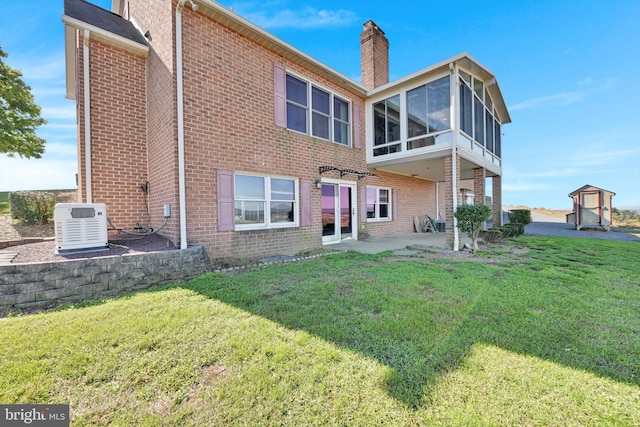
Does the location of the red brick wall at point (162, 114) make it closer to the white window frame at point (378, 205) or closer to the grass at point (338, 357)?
the grass at point (338, 357)

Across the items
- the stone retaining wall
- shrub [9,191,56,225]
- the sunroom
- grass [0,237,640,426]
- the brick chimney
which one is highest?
the brick chimney

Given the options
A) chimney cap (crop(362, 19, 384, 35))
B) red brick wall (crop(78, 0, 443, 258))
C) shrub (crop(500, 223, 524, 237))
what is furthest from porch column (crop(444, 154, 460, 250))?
chimney cap (crop(362, 19, 384, 35))

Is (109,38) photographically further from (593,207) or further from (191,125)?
(593,207)

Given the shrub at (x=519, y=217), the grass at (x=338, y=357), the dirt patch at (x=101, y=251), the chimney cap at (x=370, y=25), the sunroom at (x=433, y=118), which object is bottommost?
the grass at (x=338, y=357)

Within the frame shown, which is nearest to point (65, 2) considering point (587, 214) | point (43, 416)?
point (43, 416)

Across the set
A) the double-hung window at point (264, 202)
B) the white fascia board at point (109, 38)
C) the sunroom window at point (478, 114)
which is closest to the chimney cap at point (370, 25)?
the sunroom window at point (478, 114)

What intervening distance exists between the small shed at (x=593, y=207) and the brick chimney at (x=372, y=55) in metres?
13.7

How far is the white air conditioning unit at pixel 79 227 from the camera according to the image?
14.4 ft

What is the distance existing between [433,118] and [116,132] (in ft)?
30.1

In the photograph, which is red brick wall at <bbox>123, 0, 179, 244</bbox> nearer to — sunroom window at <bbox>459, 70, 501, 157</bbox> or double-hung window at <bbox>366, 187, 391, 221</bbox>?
double-hung window at <bbox>366, 187, 391, 221</bbox>

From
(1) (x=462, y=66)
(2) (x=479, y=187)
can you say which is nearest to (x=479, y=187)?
(2) (x=479, y=187)

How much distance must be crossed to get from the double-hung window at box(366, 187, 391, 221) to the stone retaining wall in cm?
767

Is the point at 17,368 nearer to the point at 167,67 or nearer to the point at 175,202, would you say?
the point at 175,202

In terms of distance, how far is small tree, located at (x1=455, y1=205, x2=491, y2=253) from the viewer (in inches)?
292
